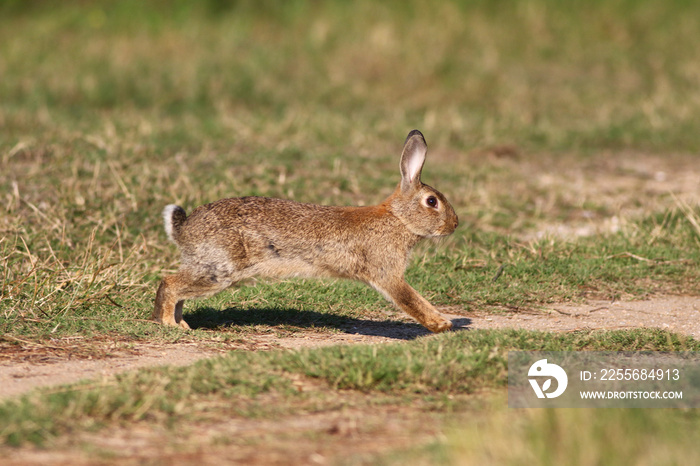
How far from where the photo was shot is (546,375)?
4.38 meters

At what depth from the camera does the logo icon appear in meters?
4.20

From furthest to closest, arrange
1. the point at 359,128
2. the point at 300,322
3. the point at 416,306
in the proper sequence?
the point at 359,128, the point at 300,322, the point at 416,306

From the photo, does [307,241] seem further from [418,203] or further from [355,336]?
[418,203]

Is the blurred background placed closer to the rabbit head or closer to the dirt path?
the dirt path

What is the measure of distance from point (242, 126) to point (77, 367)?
6.29m

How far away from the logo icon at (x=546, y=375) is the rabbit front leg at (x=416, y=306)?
99 centimetres

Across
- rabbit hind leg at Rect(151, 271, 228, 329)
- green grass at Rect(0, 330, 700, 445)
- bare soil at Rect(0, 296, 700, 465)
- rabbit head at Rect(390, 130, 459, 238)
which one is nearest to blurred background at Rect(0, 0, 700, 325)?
rabbit hind leg at Rect(151, 271, 228, 329)

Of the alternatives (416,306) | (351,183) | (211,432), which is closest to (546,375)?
(416,306)

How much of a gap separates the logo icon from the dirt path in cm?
134

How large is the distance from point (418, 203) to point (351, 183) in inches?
109

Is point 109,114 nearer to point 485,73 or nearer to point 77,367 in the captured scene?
point 485,73

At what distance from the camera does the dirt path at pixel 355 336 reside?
442cm

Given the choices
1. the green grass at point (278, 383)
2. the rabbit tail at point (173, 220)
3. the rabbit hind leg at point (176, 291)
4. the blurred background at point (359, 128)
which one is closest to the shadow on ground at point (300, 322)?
the rabbit hind leg at point (176, 291)

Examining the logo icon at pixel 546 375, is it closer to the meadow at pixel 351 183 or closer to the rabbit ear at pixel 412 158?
the meadow at pixel 351 183
